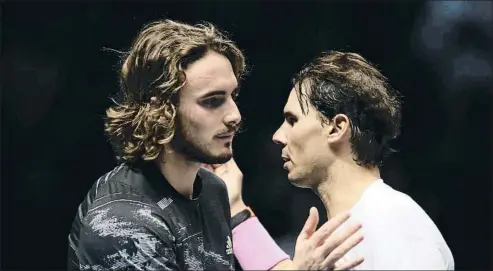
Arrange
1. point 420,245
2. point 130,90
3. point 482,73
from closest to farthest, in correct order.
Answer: point 420,245
point 130,90
point 482,73

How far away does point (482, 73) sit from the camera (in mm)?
3898

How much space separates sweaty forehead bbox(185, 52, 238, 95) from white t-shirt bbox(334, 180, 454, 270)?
470mm

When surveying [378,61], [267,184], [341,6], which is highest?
[341,6]

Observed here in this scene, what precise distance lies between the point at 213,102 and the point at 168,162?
0.62 ft

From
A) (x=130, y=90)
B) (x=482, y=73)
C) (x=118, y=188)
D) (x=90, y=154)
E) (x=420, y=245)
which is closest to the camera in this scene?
(x=420, y=245)

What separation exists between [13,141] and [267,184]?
108cm

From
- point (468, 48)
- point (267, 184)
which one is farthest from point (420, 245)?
point (468, 48)

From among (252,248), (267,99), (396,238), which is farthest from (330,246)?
(267,99)

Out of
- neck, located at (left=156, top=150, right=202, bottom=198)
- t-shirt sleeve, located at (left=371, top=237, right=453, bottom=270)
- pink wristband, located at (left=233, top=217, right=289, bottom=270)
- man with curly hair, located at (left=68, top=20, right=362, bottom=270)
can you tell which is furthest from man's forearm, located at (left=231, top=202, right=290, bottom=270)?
t-shirt sleeve, located at (left=371, top=237, right=453, bottom=270)

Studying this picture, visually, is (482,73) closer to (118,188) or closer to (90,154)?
(90,154)

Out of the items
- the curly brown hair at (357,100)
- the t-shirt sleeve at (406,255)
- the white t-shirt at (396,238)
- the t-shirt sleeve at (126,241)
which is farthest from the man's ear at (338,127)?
the t-shirt sleeve at (126,241)

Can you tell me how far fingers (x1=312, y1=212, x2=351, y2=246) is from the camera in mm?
2039

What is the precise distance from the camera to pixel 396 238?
201 centimetres

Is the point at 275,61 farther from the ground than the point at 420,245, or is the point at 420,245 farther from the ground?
the point at 275,61
